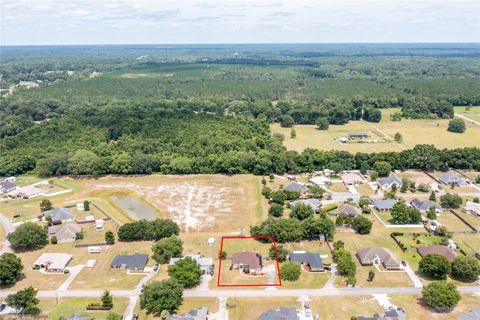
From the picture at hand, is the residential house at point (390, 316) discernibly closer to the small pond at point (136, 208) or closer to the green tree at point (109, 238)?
the green tree at point (109, 238)

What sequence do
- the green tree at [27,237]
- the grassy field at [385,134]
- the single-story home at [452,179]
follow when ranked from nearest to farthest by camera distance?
the green tree at [27,237]
the single-story home at [452,179]
the grassy field at [385,134]

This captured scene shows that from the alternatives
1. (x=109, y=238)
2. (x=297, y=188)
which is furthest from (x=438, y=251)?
(x=109, y=238)

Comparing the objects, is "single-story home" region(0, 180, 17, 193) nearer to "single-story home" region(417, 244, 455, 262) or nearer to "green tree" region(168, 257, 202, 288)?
"green tree" region(168, 257, 202, 288)

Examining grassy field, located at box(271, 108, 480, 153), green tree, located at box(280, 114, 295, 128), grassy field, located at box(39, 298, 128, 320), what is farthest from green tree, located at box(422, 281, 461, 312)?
green tree, located at box(280, 114, 295, 128)

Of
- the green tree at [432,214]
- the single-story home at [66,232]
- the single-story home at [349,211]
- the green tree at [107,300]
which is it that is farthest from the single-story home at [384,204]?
the single-story home at [66,232]

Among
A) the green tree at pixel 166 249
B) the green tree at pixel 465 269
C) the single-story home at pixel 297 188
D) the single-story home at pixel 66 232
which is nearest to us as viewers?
the green tree at pixel 465 269

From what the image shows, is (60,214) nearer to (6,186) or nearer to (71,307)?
(6,186)

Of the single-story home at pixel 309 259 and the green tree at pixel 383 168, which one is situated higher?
the green tree at pixel 383 168
